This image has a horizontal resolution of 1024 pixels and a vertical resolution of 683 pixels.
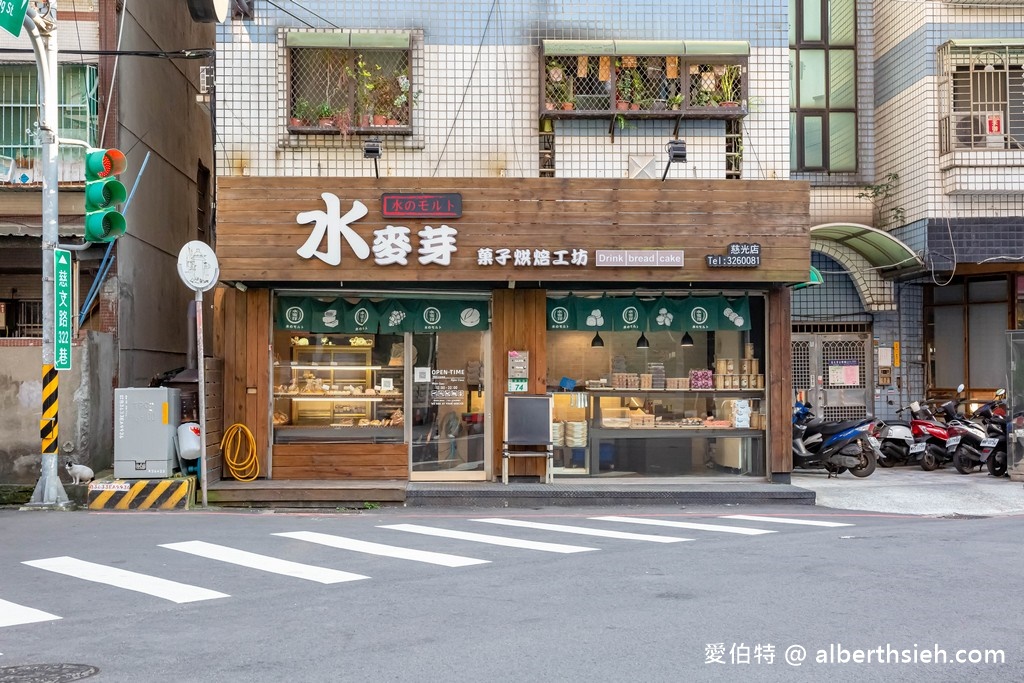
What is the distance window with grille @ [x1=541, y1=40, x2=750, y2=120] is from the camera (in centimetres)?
1463

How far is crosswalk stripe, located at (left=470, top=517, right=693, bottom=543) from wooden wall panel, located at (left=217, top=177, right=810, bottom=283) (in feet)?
12.0

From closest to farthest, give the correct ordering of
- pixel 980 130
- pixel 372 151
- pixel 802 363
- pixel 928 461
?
pixel 372 151 < pixel 928 461 < pixel 980 130 < pixel 802 363

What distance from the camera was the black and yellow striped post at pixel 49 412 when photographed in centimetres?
1285

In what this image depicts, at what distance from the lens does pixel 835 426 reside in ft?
54.0

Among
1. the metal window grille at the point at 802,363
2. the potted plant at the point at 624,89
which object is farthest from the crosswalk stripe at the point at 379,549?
the metal window grille at the point at 802,363

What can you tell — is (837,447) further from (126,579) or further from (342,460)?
(126,579)

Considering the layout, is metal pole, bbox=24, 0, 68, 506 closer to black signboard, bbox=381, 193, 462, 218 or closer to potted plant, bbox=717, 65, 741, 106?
black signboard, bbox=381, 193, 462, 218

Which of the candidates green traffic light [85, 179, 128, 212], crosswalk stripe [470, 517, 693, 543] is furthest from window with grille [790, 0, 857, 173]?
green traffic light [85, 179, 128, 212]

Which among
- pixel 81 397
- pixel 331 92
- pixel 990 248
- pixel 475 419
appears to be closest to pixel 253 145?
pixel 331 92

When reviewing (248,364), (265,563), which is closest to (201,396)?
(248,364)

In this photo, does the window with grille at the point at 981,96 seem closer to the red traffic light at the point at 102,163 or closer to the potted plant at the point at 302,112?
the potted plant at the point at 302,112

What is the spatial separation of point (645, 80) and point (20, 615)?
11426mm

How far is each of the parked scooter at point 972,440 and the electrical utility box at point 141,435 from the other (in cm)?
1328

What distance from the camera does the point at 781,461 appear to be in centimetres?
1491
